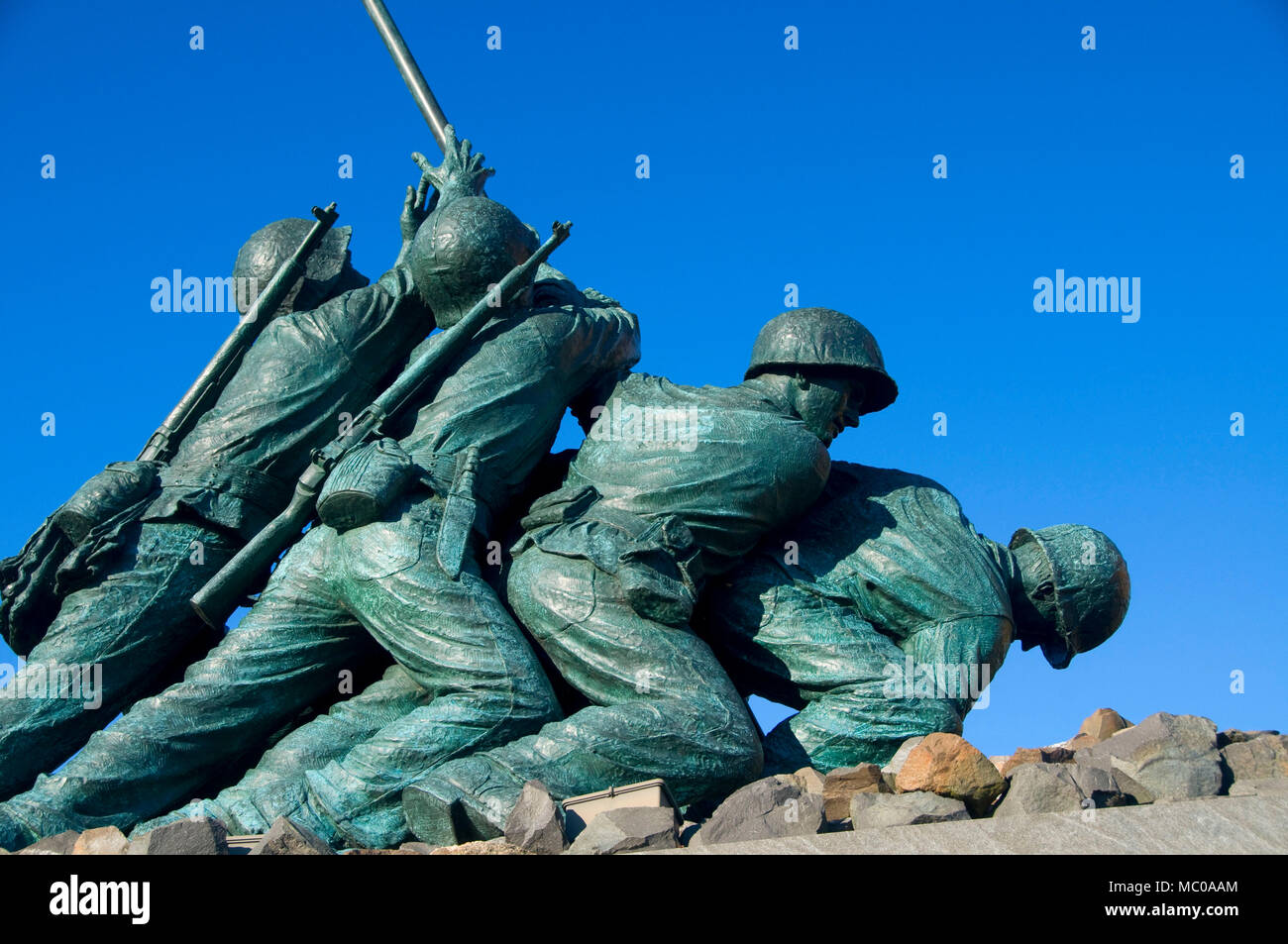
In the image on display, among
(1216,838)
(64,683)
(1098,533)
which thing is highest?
(1098,533)

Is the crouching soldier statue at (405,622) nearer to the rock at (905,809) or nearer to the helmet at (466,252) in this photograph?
the helmet at (466,252)

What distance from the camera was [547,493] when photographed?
23.9 ft

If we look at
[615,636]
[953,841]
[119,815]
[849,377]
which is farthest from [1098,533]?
[119,815]

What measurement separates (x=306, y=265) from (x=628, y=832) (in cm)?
398

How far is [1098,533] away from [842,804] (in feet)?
8.50

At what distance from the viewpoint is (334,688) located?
7.01 m

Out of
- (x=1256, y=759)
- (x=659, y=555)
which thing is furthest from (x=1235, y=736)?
(x=659, y=555)

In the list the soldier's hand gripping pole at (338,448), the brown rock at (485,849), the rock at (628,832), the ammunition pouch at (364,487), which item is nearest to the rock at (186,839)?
the brown rock at (485,849)

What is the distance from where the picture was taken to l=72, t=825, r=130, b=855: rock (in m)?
5.20

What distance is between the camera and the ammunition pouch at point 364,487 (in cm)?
664

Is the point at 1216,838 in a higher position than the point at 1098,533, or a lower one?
lower

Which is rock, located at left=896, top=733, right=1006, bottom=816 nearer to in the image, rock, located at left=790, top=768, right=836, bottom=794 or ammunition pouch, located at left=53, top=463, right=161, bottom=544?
rock, located at left=790, top=768, right=836, bottom=794

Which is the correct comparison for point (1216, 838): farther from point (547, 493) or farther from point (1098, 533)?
point (547, 493)

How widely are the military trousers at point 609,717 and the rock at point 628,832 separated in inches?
22.4
